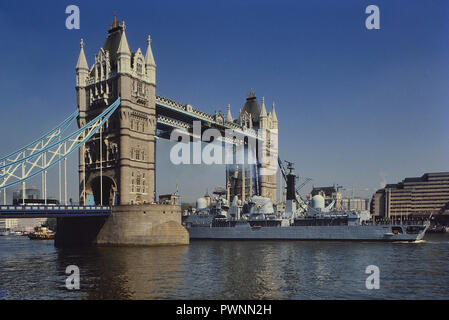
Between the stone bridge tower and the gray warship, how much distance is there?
848 inches

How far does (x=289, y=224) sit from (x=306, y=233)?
6.13 m

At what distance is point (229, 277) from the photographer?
37.8 meters

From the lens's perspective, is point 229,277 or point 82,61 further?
point 82,61

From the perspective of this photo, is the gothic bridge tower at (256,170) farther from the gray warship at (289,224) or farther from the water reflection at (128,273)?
the water reflection at (128,273)

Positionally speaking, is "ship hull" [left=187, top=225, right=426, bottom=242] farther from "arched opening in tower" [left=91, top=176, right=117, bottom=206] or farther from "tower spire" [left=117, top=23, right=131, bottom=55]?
"tower spire" [left=117, top=23, right=131, bottom=55]

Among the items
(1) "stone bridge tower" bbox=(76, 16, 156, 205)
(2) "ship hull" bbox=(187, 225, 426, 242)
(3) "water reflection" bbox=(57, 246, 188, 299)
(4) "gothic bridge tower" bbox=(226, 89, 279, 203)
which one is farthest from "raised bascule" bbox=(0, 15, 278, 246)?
(4) "gothic bridge tower" bbox=(226, 89, 279, 203)

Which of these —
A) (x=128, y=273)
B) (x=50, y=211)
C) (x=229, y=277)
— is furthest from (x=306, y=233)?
(x=128, y=273)

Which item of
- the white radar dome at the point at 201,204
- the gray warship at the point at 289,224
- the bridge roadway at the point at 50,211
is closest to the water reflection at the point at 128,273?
the bridge roadway at the point at 50,211

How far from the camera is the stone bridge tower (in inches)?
2965

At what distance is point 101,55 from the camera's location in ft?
265

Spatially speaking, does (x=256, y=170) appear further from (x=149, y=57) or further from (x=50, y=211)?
(x=50, y=211)
